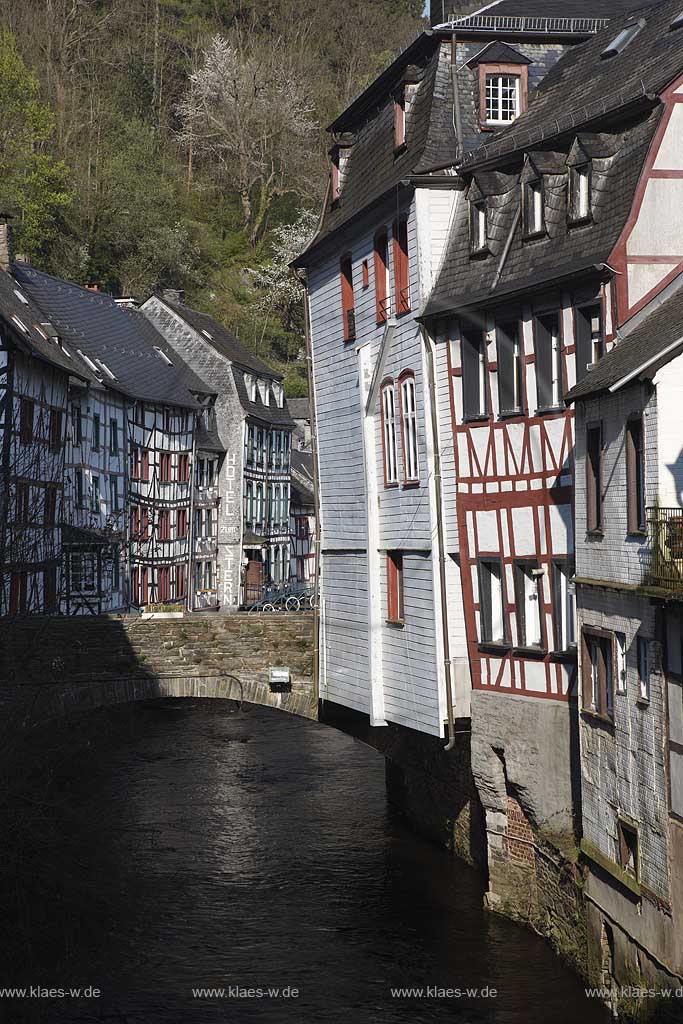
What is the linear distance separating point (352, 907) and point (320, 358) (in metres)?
11.1

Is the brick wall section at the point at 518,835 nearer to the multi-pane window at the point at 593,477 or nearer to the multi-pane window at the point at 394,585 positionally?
the multi-pane window at the point at 394,585

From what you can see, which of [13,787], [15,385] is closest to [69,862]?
[13,787]

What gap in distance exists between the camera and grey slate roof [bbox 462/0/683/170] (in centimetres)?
2183

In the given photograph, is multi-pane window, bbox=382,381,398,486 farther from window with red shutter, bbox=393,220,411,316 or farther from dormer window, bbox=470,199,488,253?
dormer window, bbox=470,199,488,253

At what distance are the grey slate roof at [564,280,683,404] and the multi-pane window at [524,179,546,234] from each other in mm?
2869

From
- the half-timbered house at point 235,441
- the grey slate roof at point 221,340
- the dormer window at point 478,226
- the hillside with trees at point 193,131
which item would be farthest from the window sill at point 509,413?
the hillside with trees at point 193,131

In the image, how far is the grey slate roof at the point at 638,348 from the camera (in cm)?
1822

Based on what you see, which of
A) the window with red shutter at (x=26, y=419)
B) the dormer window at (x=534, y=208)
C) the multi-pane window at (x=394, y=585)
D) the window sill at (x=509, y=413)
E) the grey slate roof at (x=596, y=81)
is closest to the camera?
the grey slate roof at (x=596, y=81)

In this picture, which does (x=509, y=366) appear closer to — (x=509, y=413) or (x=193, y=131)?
(x=509, y=413)

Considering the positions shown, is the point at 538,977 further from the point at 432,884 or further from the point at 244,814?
the point at 244,814

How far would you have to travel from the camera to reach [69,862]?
72.3 feet

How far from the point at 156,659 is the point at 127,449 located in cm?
2266

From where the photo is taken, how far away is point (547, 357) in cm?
2267

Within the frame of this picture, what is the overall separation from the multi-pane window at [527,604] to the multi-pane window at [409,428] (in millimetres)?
3026
